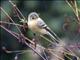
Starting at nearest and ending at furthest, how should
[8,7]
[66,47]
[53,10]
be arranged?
[66,47], [8,7], [53,10]

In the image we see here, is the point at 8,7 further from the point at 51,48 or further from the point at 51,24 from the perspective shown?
the point at 51,48

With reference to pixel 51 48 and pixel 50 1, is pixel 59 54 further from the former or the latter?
pixel 50 1

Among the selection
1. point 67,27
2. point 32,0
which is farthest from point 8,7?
point 67,27

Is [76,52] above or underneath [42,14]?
above

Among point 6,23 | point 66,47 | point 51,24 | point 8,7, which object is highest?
point 6,23

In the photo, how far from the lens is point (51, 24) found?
4.86 metres

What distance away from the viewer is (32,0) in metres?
5.11

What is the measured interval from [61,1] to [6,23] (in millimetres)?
3120

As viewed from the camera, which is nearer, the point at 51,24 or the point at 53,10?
the point at 51,24

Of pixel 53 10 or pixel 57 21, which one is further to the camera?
pixel 53 10

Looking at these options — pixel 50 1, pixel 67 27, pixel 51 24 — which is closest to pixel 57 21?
pixel 51 24

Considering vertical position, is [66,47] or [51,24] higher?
[66,47]

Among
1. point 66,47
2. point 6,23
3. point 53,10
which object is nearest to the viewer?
point 66,47

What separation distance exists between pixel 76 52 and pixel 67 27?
17cm
